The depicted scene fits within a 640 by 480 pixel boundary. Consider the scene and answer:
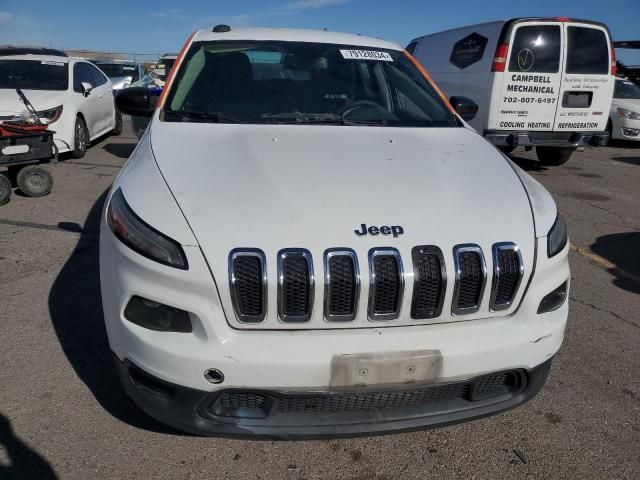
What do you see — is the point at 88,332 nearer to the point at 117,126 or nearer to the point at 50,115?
the point at 50,115

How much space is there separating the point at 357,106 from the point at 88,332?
215cm

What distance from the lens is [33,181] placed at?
243 inches

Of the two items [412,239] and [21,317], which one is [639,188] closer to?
[412,239]

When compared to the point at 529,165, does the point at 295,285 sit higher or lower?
higher

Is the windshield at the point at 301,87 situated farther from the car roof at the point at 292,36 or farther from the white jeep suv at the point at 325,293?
the white jeep suv at the point at 325,293

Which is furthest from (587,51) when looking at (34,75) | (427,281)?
(34,75)

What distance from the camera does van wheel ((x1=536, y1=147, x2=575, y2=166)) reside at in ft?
30.5

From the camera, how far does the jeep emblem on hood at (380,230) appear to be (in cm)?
197

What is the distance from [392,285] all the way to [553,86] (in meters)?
7.20

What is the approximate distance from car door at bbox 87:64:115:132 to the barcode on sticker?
7.10 metres

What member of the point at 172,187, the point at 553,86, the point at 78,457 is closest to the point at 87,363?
the point at 78,457

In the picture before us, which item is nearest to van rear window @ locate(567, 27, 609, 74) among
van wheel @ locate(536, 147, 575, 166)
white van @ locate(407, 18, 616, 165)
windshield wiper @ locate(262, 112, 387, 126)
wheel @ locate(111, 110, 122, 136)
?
white van @ locate(407, 18, 616, 165)

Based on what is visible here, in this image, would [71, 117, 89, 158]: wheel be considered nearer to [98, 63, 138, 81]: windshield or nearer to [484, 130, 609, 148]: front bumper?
[484, 130, 609, 148]: front bumper

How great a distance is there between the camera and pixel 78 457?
7.24 feet
